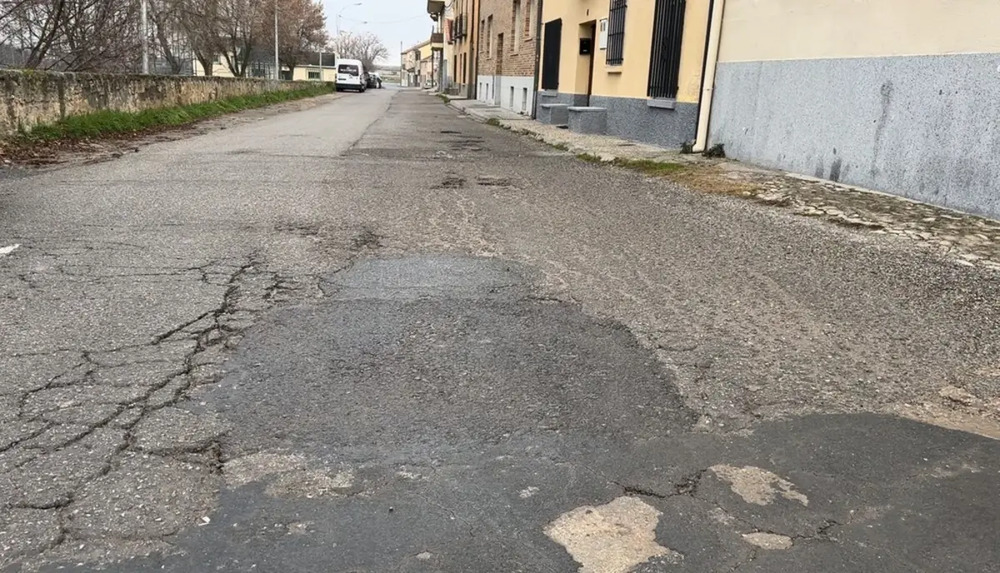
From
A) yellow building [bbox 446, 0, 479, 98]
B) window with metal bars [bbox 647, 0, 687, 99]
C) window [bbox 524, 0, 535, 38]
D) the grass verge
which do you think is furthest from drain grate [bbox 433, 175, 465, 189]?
yellow building [bbox 446, 0, 479, 98]

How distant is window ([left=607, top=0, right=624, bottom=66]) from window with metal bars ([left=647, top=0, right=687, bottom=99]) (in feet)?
5.88

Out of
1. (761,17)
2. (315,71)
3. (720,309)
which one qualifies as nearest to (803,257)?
(720,309)

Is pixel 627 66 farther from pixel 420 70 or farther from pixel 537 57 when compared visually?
pixel 420 70

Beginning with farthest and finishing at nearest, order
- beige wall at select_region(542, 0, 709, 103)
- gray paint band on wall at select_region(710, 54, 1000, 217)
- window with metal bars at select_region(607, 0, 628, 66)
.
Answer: window with metal bars at select_region(607, 0, 628, 66) < beige wall at select_region(542, 0, 709, 103) < gray paint band on wall at select_region(710, 54, 1000, 217)

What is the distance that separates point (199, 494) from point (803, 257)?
5021mm

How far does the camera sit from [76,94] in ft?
43.4

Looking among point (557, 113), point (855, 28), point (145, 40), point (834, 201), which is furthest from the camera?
point (557, 113)

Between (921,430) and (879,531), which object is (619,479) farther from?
(921,430)

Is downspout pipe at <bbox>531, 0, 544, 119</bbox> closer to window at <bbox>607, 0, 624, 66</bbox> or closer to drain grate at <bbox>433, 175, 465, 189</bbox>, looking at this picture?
window at <bbox>607, 0, 624, 66</bbox>

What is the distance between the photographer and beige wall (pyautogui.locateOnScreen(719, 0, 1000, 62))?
7.43 m

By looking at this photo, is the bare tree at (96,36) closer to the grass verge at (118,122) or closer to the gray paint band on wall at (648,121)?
the grass verge at (118,122)


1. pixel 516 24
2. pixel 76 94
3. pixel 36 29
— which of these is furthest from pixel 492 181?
pixel 516 24

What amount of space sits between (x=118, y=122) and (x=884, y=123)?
1306 centimetres

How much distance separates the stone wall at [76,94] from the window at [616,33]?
1038 centimetres
